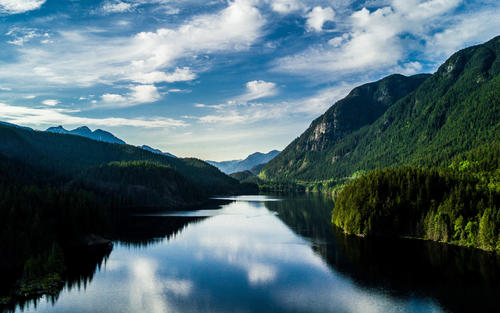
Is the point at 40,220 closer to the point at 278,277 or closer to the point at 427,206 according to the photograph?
the point at 278,277

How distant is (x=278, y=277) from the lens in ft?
223

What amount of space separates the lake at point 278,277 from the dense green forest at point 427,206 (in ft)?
16.7

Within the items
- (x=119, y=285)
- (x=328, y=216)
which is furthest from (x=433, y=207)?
(x=119, y=285)

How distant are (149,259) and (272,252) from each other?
3101cm

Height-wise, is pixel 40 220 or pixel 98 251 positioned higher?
pixel 40 220

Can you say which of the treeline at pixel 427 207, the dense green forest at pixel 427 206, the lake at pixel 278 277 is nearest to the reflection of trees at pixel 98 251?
the lake at pixel 278 277

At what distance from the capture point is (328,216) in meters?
160

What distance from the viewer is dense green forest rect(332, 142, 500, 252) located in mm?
87812

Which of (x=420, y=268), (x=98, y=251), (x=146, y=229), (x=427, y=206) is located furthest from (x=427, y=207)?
(x=146, y=229)

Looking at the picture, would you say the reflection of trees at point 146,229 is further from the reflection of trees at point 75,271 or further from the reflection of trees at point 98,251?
the reflection of trees at point 75,271

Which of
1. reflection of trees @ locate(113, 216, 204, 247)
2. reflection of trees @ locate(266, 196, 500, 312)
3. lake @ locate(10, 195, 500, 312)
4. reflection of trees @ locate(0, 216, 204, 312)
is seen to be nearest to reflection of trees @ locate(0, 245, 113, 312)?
reflection of trees @ locate(0, 216, 204, 312)

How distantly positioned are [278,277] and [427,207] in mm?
57391

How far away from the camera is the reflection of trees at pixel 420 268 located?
56.8 metres

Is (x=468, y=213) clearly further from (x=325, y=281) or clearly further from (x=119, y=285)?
(x=119, y=285)
